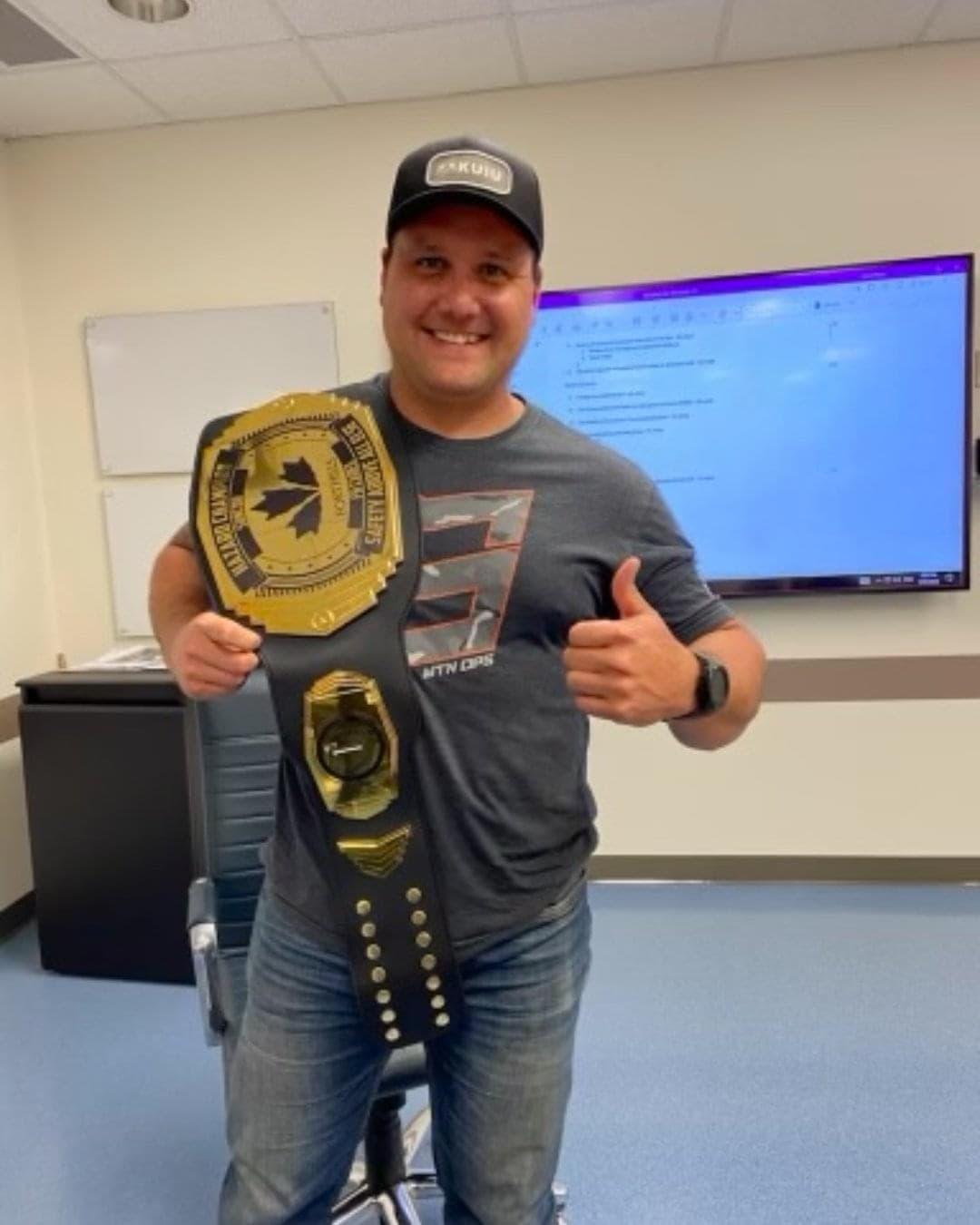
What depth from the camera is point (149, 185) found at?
2984 mm

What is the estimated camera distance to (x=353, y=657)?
1.02 m

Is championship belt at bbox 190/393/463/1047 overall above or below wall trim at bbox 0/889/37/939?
above

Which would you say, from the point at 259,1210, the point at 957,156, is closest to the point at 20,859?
the point at 259,1210

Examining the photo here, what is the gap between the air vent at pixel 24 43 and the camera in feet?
7.39

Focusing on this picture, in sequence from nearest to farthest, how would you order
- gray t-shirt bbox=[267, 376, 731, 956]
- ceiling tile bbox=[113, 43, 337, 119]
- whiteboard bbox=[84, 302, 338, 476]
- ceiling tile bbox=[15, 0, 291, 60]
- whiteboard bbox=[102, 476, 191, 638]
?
1. gray t-shirt bbox=[267, 376, 731, 956]
2. ceiling tile bbox=[15, 0, 291, 60]
3. ceiling tile bbox=[113, 43, 337, 119]
4. whiteboard bbox=[84, 302, 338, 476]
5. whiteboard bbox=[102, 476, 191, 638]

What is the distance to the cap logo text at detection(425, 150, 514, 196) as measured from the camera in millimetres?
1000

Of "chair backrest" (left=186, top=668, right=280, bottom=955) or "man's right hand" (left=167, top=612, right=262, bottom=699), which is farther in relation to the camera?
"chair backrest" (left=186, top=668, right=280, bottom=955)

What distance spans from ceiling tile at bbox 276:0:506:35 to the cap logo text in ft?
5.12

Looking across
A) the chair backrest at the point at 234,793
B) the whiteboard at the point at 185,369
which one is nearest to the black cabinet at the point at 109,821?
the whiteboard at the point at 185,369

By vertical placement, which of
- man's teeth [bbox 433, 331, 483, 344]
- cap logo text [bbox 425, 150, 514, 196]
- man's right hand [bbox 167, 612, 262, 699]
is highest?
cap logo text [bbox 425, 150, 514, 196]

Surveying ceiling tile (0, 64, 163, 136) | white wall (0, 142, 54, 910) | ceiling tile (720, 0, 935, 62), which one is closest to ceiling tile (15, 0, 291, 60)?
ceiling tile (0, 64, 163, 136)

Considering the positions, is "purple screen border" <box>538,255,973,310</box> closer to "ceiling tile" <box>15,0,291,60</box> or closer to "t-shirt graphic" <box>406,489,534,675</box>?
"ceiling tile" <box>15,0,291,60</box>

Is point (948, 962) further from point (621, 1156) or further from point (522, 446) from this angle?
point (522, 446)

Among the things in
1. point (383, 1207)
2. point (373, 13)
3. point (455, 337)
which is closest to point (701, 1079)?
point (383, 1207)
